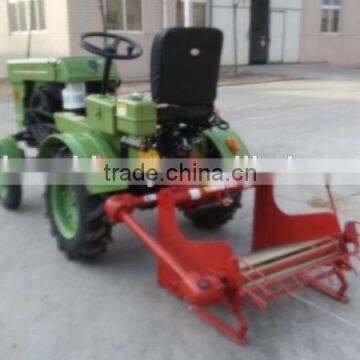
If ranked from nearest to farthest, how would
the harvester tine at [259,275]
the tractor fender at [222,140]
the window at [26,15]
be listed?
the harvester tine at [259,275] → the tractor fender at [222,140] → the window at [26,15]

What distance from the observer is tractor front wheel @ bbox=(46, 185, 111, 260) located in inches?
130

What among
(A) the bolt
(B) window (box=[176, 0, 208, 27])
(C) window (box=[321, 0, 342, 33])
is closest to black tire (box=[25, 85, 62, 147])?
(A) the bolt

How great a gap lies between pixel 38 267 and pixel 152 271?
824 millimetres

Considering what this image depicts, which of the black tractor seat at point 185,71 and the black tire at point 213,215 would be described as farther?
the black tire at point 213,215

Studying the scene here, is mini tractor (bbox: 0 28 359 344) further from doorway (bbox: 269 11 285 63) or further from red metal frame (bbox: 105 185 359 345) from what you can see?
doorway (bbox: 269 11 285 63)

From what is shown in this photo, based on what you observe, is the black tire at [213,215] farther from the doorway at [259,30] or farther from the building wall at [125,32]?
the doorway at [259,30]

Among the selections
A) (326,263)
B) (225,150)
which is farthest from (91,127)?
(326,263)

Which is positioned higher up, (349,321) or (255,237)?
(255,237)

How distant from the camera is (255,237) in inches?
134

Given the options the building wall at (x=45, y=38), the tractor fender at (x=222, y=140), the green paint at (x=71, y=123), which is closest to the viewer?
the tractor fender at (x=222, y=140)

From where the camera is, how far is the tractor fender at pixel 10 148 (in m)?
4.64

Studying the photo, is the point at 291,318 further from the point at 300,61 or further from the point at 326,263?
the point at 300,61

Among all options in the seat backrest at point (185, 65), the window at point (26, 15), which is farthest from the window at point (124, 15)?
the seat backrest at point (185, 65)

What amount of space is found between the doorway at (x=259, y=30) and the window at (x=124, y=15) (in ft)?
17.7
